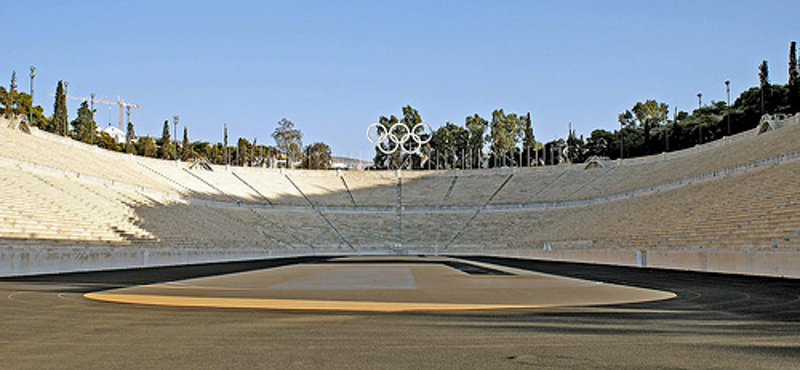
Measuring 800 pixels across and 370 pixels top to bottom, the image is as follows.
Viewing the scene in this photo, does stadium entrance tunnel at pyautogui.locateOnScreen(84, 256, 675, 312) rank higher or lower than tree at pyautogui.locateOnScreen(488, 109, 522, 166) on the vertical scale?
lower

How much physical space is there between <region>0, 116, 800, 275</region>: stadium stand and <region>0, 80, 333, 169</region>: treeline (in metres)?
20.3

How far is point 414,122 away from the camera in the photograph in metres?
114

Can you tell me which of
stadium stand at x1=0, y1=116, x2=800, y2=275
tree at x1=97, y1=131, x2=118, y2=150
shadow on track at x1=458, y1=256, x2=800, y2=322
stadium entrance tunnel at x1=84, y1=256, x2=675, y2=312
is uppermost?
tree at x1=97, y1=131, x2=118, y2=150

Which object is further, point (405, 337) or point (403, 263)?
point (403, 263)

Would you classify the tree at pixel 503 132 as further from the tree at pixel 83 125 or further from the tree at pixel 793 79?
the tree at pixel 83 125

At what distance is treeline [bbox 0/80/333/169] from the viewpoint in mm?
84625

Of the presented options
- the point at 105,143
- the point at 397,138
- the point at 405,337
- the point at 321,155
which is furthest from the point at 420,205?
the point at 321,155

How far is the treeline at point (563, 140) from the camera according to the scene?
83.8 m

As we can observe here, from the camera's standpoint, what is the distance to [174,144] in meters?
91.2

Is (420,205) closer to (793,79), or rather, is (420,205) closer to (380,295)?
(793,79)

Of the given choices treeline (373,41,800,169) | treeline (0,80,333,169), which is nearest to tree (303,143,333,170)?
treeline (0,80,333,169)

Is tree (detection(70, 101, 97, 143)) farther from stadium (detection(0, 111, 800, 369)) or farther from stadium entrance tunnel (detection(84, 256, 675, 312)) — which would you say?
stadium entrance tunnel (detection(84, 256, 675, 312))

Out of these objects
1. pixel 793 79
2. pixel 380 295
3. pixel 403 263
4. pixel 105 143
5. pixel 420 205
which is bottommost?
pixel 403 263

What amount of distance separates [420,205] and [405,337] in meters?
63.2
